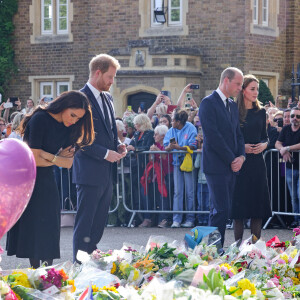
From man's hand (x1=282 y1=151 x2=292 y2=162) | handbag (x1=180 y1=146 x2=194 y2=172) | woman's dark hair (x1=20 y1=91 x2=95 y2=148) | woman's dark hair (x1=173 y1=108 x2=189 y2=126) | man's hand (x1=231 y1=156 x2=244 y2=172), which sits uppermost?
woman's dark hair (x1=20 y1=91 x2=95 y2=148)

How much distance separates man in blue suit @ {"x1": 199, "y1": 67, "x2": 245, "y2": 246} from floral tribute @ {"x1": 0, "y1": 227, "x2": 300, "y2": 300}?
68.6 inches

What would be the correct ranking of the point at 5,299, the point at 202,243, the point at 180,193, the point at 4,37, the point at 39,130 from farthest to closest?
the point at 4,37 → the point at 180,193 → the point at 39,130 → the point at 202,243 → the point at 5,299

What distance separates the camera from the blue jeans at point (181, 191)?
40.3 feet

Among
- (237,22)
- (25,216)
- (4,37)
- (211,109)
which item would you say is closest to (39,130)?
(25,216)

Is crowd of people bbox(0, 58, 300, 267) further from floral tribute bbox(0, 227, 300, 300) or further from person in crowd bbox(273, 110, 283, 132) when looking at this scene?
floral tribute bbox(0, 227, 300, 300)

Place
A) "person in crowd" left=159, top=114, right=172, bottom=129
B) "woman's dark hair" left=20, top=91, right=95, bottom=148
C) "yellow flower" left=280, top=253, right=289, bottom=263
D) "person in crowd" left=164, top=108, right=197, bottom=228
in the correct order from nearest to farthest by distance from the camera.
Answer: "yellow flower" left=280, top=253, right=289, bottom=263, "woman's dark hair" left=20, top=91, right=95, bottom=148, "person in crowd" left=164, top=108, right=197, bottom=228, "person in crowd" left=159, top=114, right=172, bottom=129

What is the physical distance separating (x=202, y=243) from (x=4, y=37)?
2343 cm

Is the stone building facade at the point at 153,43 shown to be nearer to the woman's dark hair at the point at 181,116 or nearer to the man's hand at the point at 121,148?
the woman's dark hair at the point at 181,116

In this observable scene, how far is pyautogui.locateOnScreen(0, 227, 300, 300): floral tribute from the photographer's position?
351 cm

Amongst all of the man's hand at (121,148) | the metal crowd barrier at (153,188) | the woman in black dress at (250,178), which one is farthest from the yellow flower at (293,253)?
the metal crowd barrier at (153,188)

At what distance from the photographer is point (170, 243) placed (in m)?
5.23

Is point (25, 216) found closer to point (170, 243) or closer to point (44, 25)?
point (170, 243)

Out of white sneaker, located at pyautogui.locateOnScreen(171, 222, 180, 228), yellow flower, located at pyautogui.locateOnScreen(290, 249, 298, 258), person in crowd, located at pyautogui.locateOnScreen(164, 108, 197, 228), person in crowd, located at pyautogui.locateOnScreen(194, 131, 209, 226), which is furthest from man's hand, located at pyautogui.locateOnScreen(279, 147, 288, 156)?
yellow flower, located at pyautogui.locateOnScreen(290, 249, 298, 258)

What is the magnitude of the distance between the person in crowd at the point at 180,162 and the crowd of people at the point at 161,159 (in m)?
0.02
